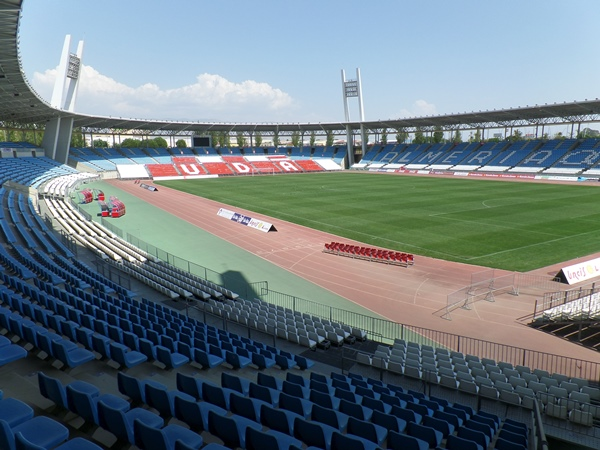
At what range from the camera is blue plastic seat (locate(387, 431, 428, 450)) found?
17.9ft

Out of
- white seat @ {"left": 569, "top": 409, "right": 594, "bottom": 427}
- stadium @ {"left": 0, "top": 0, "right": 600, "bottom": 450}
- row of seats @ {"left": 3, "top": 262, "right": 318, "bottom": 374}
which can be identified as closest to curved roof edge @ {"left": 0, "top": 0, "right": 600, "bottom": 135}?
stadium @ {"left": 0, "top": 0, "right": 600, "bottom": 450}

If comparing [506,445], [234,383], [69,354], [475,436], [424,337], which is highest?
[69,354]

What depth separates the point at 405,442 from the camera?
5500 mm

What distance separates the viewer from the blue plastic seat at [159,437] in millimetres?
4156

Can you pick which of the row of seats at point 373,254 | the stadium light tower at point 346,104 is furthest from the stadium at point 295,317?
the stadium light tower at point 346,104

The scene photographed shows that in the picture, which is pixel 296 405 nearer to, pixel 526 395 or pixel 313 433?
pixel 313 433

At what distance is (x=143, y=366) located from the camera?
7.90 meters

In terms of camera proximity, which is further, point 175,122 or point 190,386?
point 175,122

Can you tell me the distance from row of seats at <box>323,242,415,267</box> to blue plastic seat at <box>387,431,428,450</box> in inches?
682

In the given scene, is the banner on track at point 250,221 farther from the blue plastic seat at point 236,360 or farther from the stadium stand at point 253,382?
the blue plastic seat at point 236,360

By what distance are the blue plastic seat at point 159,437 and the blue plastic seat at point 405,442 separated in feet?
8.27

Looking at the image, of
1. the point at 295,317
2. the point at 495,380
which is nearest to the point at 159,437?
the point at 495,380

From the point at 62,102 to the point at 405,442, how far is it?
6688 cm

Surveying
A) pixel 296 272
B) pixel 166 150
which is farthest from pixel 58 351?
pixel 166 150
